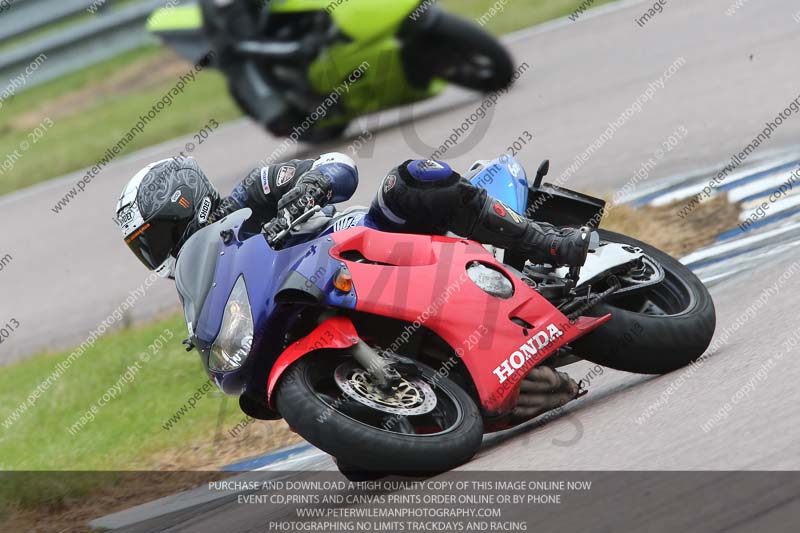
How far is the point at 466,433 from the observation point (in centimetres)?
434

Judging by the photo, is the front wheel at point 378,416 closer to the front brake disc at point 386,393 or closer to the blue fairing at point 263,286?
the front brake disc at point 386,393

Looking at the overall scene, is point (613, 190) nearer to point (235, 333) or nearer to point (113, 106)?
point (235, 333)

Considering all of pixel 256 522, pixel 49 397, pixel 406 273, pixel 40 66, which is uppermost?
pixel 406 273

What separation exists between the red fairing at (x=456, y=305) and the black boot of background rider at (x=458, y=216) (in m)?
0.13

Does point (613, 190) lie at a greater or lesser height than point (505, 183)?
lesser

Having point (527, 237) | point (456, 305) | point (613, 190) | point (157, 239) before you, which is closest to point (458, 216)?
point (527, 237)

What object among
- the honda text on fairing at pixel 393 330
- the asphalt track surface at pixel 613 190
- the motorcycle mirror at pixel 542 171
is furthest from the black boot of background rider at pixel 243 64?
the honda text on fairing at pixel 393 330

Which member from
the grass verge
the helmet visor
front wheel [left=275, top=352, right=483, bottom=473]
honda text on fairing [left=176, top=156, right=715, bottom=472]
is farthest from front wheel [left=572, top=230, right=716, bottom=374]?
the grass verge

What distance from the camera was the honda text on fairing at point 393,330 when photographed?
434 centimetres

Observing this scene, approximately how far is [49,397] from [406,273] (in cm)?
429

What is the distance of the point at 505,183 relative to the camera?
529 centimetres

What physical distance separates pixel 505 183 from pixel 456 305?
2.79 ft

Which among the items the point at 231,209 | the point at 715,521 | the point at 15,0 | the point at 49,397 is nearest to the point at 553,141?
the point at 49,397

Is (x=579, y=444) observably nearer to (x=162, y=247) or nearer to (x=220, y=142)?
(x=162, y=247)
